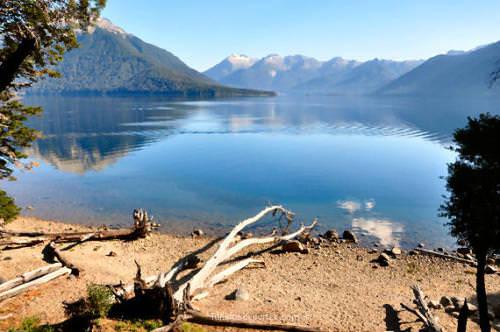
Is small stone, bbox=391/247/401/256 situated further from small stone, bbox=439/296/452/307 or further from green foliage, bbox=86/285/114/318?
green foliage, bbox=86/285/114/318

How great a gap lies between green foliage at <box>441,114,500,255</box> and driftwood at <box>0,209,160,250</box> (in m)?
22.3

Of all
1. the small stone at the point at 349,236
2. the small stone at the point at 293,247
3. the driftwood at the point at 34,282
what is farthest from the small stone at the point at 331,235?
the driftwood at the point at 34,282

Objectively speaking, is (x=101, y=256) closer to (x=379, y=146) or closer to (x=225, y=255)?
(x=225, y=255)

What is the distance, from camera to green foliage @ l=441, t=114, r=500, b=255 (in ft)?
42.4

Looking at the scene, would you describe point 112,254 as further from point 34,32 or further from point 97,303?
point 34,32

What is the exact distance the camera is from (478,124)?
43.7ft

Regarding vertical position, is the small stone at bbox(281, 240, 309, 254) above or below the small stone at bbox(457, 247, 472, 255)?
above

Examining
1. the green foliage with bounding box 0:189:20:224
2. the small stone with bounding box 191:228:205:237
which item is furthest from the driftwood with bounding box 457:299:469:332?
the small stone with bounding box 191:228:205:237

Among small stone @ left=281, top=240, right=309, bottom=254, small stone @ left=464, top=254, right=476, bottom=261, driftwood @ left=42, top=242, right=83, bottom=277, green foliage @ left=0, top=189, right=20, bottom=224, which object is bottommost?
small stone @ left=464, top=254, right=476, bottom=261

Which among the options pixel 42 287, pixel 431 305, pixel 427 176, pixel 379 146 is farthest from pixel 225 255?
pixel 379 146

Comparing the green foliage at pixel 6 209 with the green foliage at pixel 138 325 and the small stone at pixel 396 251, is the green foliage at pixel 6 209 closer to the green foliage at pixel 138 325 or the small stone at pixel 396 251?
the green foliage at pixel 138 325

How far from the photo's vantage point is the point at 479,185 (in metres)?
13.3

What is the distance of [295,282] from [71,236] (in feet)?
54.2

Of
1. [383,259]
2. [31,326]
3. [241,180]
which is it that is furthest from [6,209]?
[241,180]
